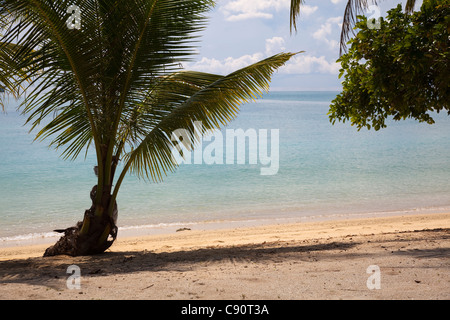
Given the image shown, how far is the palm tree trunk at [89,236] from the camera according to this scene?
5.76 metres

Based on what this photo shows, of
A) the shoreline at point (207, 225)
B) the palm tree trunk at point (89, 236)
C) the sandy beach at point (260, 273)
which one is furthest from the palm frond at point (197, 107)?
the shoreline at point (207, 225)

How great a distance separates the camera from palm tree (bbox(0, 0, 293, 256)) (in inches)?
213

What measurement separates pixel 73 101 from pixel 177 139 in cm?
130

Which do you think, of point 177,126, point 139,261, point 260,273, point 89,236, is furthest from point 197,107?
point 260,273

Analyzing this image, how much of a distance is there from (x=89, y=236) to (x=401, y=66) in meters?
4.11

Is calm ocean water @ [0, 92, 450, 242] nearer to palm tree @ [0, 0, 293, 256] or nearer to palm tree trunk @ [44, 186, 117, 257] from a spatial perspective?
palm tree trunk @ [44, 186, 117, 257]

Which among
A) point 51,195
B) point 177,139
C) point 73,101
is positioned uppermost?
point 73,101

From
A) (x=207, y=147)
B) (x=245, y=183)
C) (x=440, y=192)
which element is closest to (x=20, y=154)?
(x=207, y=147)

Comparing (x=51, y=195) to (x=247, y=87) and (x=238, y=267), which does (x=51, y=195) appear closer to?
(x=247, y=87)

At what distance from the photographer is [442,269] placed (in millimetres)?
3955

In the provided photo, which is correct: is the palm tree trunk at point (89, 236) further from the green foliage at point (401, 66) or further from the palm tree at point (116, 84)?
the green foliage at point (401, 66)

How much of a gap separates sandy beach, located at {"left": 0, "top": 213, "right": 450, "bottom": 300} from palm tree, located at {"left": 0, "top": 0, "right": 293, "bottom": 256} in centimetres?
114

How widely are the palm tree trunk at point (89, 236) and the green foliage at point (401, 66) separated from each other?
323 centimetres
